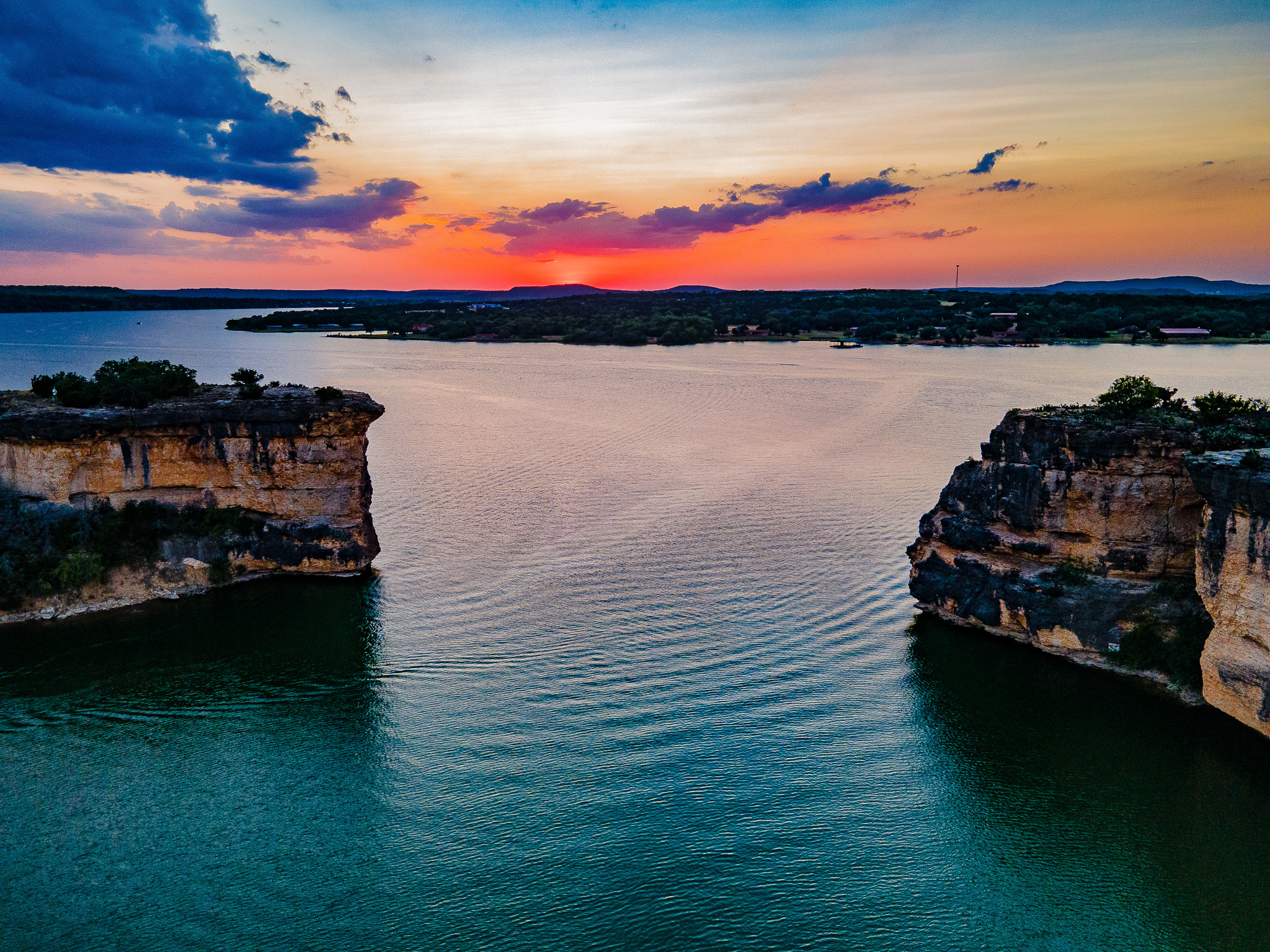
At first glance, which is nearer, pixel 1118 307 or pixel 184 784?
pixel 184 784

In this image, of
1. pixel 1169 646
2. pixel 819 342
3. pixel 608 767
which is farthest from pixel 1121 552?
pixel 819 342

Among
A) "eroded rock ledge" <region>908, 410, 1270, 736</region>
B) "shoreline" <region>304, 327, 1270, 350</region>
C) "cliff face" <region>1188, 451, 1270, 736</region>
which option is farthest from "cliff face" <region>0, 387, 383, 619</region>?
"shoreline" <region>304, 327, 1270, 350</region>

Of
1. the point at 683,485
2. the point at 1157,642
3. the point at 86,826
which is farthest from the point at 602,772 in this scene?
the point at 683,485

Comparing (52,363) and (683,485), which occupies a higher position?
(52,363)

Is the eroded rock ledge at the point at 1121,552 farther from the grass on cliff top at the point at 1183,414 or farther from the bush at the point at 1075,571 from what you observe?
the grass on cliff top at the point at 1183,414

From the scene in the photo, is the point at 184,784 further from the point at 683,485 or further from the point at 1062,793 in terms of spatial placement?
the point at 683,485

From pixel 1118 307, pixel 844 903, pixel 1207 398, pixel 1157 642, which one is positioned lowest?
pixel 844 903

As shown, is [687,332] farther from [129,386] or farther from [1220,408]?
[1220,408]
